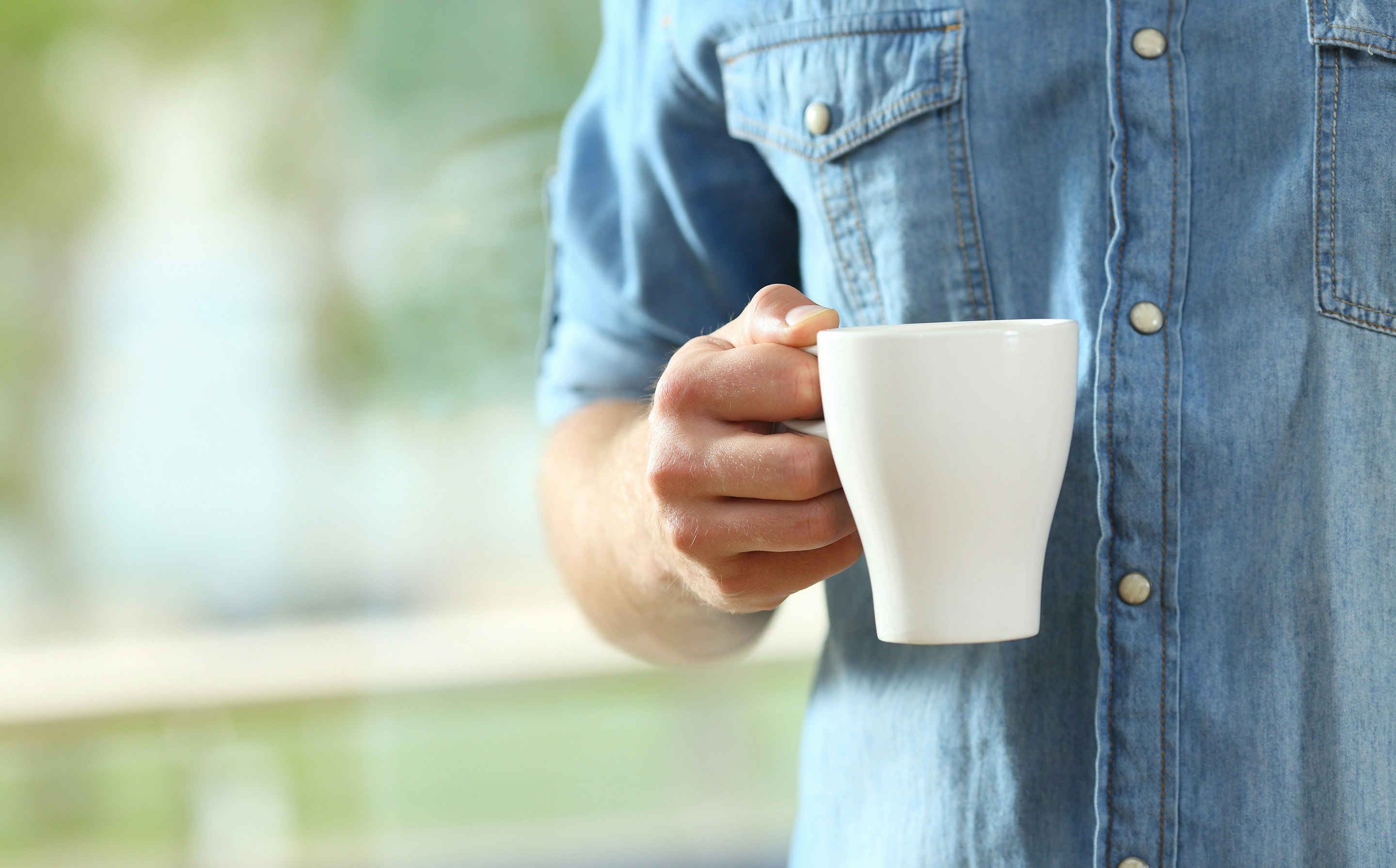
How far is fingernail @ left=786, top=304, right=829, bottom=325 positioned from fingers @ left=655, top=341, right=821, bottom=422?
0.01 meters

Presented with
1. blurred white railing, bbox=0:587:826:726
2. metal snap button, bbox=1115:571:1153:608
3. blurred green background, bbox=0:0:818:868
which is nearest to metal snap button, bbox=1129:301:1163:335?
metal snap button, bbox=1115:571:1153:608

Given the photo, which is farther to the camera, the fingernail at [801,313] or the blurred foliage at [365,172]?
the blurred foliage at [365,172]

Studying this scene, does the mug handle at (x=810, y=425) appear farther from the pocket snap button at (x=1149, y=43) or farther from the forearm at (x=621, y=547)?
the pocket snap button at (x=1149, y=43)

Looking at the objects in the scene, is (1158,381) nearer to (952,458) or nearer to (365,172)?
(952,458)

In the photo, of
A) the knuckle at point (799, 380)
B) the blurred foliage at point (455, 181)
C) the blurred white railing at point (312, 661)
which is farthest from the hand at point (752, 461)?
the blurred foliage at point (455, 181)

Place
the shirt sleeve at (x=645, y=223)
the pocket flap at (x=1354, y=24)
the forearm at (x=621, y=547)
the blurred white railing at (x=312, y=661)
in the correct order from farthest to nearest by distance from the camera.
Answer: the blurred white railing at (x=312, y=661) → the shirt sleeve at (x=645, y=223) → the forearm at (x=621, y=547) → the pocket flap at (x=1354, y=24)

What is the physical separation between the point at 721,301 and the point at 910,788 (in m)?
0.34

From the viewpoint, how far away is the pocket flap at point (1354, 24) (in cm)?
47

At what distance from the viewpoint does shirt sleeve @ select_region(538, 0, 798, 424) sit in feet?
2.23

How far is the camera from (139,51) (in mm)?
2291

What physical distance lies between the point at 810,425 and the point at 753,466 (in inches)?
1.3

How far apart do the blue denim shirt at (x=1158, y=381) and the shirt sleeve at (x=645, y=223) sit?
4.0 inches

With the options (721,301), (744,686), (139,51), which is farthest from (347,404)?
(721,301)

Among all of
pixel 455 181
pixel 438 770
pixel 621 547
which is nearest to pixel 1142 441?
pixel 621 547
